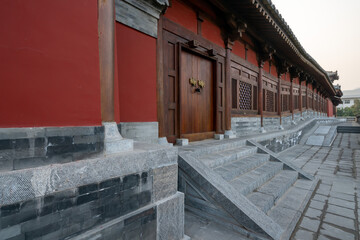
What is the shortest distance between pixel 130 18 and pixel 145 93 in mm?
1176

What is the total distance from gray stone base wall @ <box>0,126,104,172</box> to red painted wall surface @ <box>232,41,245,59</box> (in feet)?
17.6

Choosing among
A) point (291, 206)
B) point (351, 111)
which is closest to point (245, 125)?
point (291, 206)

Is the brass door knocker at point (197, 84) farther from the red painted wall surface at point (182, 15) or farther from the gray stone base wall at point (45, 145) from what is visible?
the gray stone base wall at point (45, 145)

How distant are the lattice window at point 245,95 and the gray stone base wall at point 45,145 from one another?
553 cm

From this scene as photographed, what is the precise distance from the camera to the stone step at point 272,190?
2.61 m

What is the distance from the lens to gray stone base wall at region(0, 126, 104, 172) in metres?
1.21

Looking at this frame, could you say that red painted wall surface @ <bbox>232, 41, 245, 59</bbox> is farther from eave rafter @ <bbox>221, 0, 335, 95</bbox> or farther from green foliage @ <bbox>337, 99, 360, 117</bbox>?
green foliage @ <bbox>337, 99, 360, 117</bbox>

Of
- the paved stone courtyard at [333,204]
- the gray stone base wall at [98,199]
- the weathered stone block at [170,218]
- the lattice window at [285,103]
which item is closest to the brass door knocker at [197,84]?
the gray stone base wall at [98,199]

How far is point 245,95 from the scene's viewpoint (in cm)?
658

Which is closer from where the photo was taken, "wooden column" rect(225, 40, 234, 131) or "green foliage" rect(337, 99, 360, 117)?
"wooden column" rect(225, 40, 234, 131)

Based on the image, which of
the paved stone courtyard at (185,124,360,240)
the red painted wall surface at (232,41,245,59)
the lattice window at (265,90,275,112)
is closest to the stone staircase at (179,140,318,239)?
the paved stone courtyard at (185,124,360,240)

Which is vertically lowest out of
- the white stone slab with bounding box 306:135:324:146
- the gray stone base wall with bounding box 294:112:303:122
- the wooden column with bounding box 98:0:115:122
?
the white stone slab with bounding box 306:135:324:146

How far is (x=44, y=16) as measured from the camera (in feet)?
4.39

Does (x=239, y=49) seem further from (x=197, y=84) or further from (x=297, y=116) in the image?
(x=297, y=116)
